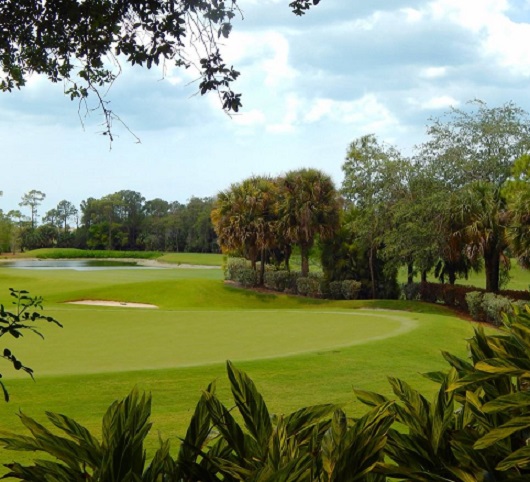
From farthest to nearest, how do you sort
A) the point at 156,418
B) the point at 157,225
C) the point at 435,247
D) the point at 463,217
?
the point at 157,225 < the point at 435,247 < the point at 463,217 < the point at 156,418

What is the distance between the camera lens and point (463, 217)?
22828 mm

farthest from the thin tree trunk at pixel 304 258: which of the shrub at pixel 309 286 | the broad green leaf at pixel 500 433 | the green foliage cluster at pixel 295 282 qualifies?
the broad green leaf at pixel 500 433

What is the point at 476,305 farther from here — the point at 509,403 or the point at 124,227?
the point at 124,227

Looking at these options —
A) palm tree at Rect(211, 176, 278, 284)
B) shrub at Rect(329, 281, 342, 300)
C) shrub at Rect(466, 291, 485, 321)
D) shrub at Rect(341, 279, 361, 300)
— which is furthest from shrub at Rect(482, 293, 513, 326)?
palm tree at Rect(211, 176, 278, 284)

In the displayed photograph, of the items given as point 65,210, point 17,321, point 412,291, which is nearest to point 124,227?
point 65,210

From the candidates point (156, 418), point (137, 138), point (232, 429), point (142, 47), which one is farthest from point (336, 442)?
point (156, 418)

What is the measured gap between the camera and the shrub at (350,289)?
2867 centimetres

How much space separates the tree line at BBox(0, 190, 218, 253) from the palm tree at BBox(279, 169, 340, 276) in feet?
161

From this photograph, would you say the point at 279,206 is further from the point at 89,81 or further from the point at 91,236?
the point at 91,236

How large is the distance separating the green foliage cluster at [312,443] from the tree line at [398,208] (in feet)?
67.7

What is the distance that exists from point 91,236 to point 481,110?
7237cm

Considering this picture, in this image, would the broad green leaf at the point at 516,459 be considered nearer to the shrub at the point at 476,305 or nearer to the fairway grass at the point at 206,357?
the fairway grass at the point at 206,357

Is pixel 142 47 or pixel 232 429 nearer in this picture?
pixel 232 429

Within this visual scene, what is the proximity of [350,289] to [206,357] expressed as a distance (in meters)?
19.6
